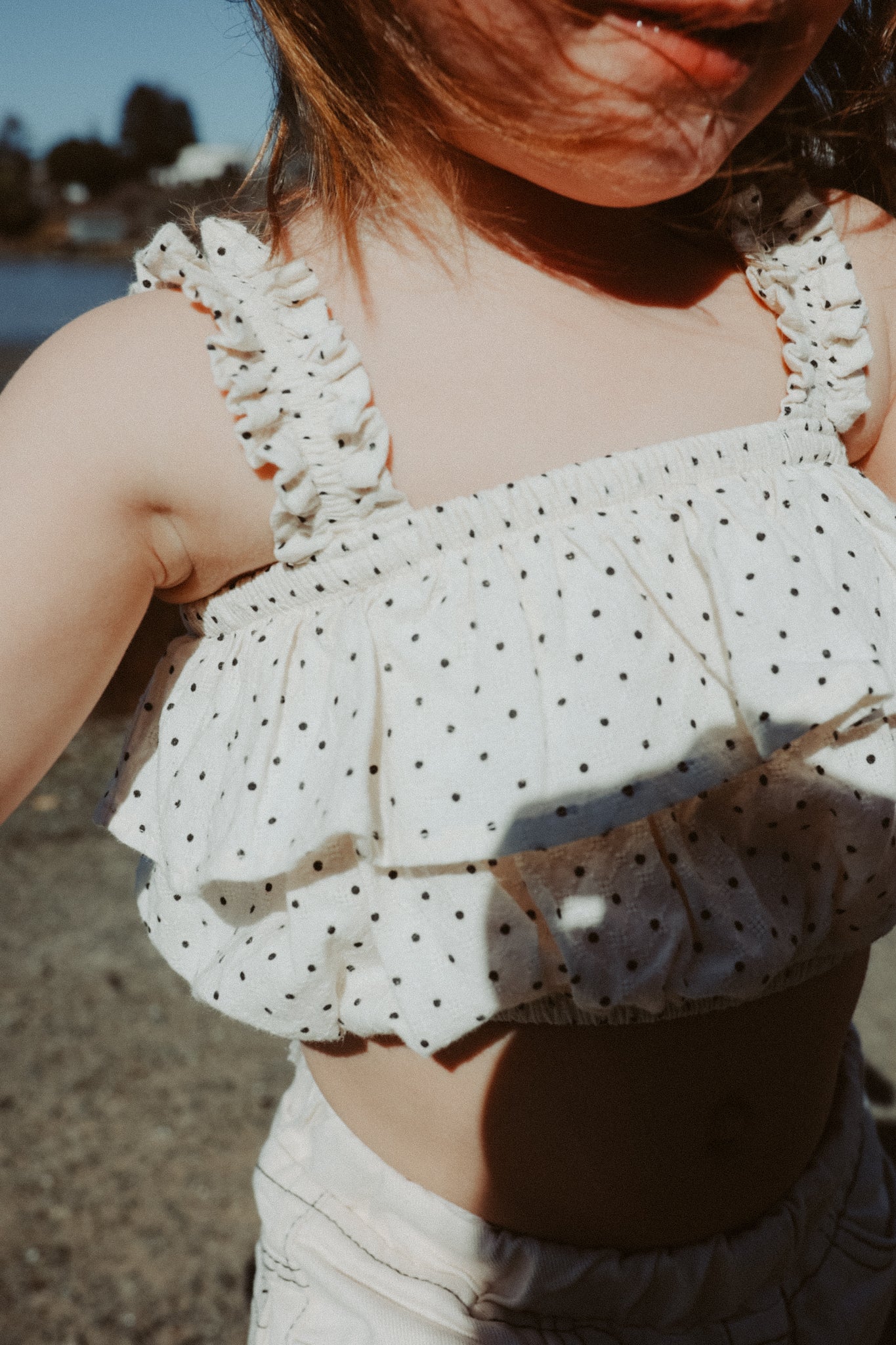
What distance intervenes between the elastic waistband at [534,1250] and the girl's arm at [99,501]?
40cm

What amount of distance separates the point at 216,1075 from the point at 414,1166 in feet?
3.35

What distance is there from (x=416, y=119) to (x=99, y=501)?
339 mm

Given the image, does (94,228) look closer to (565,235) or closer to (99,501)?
(565,235)

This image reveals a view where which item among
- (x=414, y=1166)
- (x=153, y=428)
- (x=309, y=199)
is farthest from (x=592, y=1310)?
(x=309, y=199)

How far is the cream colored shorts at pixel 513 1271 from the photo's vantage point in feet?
2.30

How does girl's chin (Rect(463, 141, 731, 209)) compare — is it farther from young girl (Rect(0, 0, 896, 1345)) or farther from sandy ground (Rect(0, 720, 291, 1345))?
sandy ground (Rect(0, 720, 291, 1345))

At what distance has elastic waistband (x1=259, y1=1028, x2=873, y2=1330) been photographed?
700mm

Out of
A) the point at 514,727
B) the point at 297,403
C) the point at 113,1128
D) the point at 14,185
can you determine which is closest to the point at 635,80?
the point at 297,403

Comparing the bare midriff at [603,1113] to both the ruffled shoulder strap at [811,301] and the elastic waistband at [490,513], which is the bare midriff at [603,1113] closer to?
the elastic waistband at [490,513]

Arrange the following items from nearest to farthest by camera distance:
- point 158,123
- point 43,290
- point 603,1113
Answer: point 603,1113 < point 158,123 < point 43,290

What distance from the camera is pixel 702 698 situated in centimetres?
59

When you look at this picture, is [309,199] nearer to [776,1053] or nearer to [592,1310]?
[776,1053]

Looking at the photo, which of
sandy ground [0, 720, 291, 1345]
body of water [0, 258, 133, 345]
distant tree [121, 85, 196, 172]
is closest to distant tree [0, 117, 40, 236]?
body of water [0, 258, 133, 345]

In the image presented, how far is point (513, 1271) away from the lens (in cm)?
70
